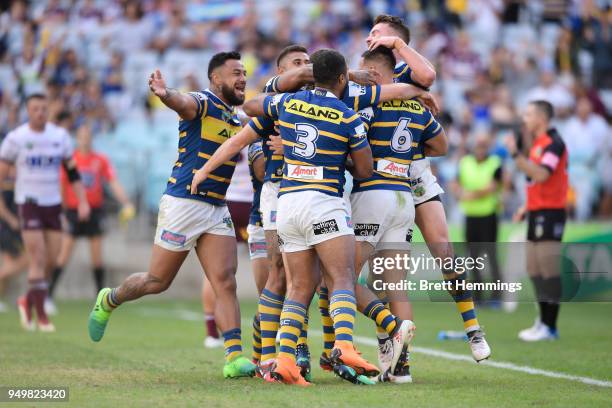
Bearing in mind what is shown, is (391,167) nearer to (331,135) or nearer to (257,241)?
(331,135)

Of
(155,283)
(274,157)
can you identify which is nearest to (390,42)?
(274,157)

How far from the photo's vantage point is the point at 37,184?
13.1 m

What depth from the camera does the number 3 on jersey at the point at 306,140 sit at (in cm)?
752

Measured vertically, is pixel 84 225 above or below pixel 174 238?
below

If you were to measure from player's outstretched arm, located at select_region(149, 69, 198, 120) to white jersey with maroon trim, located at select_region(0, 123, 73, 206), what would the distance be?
16.7 ft

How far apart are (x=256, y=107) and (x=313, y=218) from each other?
0.97 m

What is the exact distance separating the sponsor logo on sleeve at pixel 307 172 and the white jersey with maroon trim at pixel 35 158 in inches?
246

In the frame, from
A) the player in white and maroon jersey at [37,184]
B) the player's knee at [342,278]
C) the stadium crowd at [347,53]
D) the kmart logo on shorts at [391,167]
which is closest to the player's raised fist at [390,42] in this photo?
the kmart logo on shorts at [391,167]

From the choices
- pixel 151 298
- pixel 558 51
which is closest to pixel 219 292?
pixel 151 298

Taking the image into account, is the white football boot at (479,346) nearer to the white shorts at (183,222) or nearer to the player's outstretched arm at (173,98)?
the white shorts at (183,222)

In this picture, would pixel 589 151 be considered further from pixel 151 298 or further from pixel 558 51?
pixel 151 298

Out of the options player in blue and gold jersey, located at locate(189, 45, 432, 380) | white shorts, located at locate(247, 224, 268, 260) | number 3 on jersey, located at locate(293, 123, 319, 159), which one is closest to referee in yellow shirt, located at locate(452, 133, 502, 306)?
white shorts, located at locate(247, 224, 268, 260)

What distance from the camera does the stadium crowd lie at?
64.9 feet

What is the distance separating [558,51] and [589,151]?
4.18 metres
